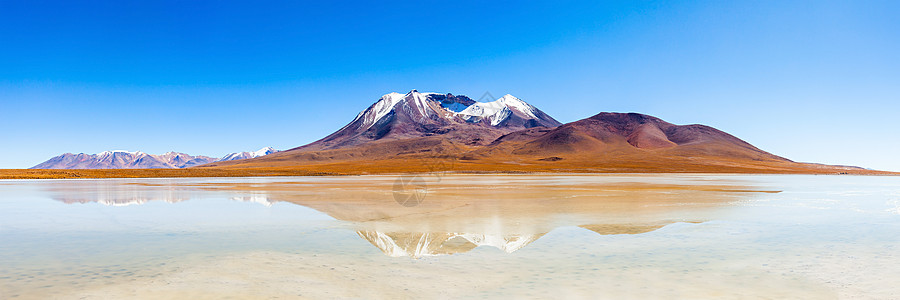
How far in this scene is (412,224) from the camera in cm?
1332

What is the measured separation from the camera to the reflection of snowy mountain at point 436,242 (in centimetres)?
927

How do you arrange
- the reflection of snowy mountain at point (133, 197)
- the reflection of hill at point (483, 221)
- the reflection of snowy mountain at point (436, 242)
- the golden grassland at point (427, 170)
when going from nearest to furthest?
the reflection of snowy mountain at point (436, 242), the reflection of hill at point (483, 221), the reflection of snowy mountain at point (133, 197), the golden grassland at point (427, 170)

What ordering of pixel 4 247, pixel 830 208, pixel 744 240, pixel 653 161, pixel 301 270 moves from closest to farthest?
pixel 301 270 < pixel 4 247 < pixel 744 240 < pixel 830 208 < pixel 653 161

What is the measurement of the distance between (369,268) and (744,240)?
821 centimetres

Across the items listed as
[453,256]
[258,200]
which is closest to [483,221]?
[453,256]

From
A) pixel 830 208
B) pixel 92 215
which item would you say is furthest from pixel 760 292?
pixel 92 215

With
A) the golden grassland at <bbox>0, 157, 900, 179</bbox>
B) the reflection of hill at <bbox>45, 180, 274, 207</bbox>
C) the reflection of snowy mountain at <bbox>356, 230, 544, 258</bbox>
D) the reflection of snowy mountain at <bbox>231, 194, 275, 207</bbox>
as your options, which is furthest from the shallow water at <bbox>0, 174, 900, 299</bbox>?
the golden grassland at <bbox>0, 157, 900, 179</bbox>

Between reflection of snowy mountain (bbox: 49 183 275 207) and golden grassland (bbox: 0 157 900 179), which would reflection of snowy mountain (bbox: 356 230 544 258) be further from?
golden grassland (bbox: 0 157 900 179)

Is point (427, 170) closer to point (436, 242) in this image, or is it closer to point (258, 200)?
point (258, 200)

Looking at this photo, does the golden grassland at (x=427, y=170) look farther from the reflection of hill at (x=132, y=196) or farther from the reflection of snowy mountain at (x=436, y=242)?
the reflection of snowy mountain at (x=436, y=242)

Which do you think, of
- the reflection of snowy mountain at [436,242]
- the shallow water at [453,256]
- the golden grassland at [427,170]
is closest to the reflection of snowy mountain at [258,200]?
the shallow water at [453,256]

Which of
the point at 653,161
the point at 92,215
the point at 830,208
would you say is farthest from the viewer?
the point at 653,161

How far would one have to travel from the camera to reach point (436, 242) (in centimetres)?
1030

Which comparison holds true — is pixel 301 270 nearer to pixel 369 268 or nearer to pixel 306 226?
pixel 369 268
